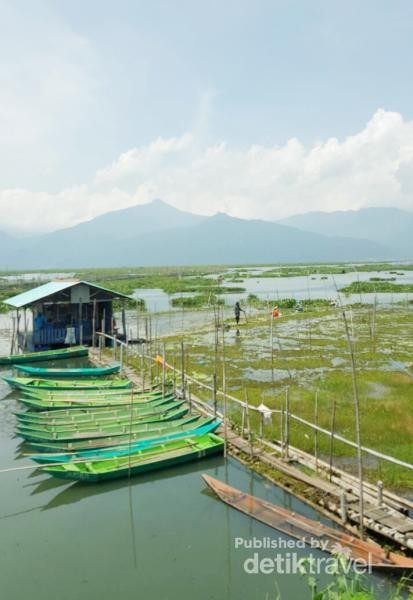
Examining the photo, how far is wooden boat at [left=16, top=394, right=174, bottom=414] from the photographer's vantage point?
15497 millimetres

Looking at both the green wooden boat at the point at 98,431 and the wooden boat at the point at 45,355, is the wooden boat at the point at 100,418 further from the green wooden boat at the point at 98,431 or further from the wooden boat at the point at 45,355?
the wooden boat at the point at 45,355

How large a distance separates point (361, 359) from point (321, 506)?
1382cm

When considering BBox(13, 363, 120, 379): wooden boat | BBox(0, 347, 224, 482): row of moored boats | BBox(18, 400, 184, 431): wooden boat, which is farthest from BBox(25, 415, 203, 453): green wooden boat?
BBox(13, 363, 120, 379): wooden boat

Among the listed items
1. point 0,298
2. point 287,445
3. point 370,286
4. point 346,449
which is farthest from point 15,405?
point 370,286

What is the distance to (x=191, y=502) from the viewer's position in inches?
414

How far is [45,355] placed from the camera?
79.3 ft

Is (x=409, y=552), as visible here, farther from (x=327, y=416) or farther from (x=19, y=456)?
(x=19, y=456)

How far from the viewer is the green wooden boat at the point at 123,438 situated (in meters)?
12.0

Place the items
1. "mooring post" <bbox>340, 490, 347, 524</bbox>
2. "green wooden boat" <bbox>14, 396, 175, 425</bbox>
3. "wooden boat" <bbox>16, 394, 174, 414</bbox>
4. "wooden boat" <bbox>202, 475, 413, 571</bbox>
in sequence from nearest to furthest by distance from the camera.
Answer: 1. "wooden boat" <bbox>202, 475, 413, 571</bbox>
2. "mooring post" <bbox>340, 490, 347, 524</bbox>
3. "green wooden boat" <bbox>14, 396, 175, 425</bbox>
4. "wooden boat" <bbox>16, 394, 174, 414</bbox>

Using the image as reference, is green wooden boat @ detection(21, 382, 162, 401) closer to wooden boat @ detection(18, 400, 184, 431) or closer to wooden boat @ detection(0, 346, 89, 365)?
wooden boat @ detection(18, 400, 184, 431)

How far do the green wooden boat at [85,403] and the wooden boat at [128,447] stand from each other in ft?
8.55

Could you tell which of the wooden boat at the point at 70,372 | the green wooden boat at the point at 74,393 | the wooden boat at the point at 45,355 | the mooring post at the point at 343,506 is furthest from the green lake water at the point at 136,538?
the wooden boat at the point at 45,355

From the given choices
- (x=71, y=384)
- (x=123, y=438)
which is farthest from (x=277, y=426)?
(x=71, y=384)

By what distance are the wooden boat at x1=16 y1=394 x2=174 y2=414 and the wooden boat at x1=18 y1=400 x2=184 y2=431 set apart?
41 centimetres
